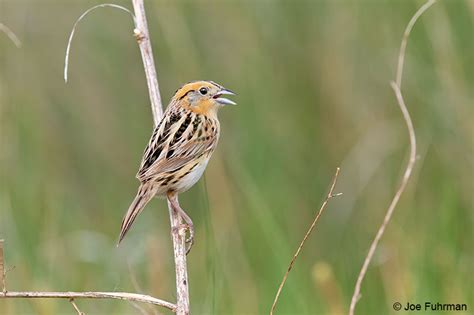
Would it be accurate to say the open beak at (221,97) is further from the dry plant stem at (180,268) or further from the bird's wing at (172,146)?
the dry plant stem at (180,268)

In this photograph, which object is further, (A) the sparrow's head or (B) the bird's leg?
(A) the sparrow's head

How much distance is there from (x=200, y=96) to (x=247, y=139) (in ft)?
2.84

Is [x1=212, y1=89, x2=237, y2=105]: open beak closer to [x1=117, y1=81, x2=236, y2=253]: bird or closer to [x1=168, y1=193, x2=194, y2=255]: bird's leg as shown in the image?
[x1=117, y1=81, x2=236, y2=253]: bird

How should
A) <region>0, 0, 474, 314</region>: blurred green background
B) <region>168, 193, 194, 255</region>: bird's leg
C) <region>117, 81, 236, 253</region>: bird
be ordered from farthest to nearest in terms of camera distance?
<region>0, 0, 474, 314</region>: blurred green background
<region>117, 81, 236, 253</region>: bird
<region>168, 193, 194, 255</region>: bird's leg

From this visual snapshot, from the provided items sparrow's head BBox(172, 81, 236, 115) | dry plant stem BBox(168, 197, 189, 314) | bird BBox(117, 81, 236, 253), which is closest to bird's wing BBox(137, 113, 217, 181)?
bird BBox(117, 81, 236, 253)

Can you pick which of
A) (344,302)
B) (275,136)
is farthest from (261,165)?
(344,302)

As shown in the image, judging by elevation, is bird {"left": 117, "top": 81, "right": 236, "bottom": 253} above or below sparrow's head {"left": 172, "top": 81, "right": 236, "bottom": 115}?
below

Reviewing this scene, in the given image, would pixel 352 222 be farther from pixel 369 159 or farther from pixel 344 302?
pixel 344 302

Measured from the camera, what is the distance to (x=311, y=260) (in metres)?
5.49

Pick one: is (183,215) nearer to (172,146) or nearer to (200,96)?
(172,146)

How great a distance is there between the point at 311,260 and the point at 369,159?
0.75 meters

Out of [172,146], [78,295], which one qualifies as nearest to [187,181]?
[172,146]

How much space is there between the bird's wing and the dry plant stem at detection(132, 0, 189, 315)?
0.21m

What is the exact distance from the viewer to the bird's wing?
4.10 m
